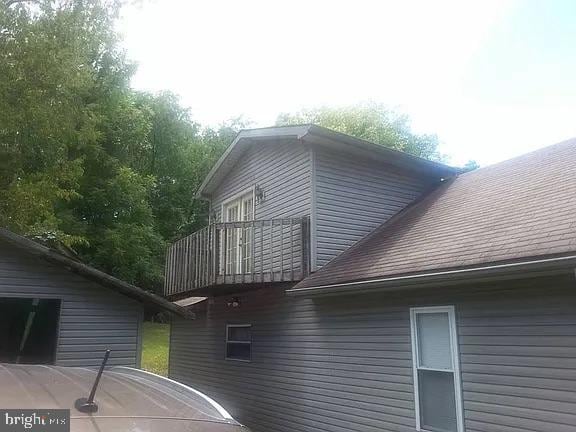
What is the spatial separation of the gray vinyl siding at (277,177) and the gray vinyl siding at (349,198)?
32cm

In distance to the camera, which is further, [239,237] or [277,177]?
[239,237]

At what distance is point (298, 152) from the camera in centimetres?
1045

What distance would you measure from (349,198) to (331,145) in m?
1.07

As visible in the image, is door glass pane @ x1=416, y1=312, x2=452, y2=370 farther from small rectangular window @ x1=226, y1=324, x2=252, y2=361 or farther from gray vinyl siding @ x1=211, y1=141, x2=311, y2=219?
small rectangular window @ x1=226, y1=324, x2=252, y2=361

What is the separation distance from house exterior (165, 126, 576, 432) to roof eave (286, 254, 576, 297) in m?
0.02

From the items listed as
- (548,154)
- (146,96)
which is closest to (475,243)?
(548,154)

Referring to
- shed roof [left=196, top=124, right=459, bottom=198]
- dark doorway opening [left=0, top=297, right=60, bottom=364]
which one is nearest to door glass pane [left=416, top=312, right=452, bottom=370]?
shed roof [left=196, top=124, right=459, bottom=198]

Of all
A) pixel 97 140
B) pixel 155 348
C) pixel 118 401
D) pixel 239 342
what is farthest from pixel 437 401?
pixel 97 140

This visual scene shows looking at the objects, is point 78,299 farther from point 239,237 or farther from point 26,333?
point 239,237

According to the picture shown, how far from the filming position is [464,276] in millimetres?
5938

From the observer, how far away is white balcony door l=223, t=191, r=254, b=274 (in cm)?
1029

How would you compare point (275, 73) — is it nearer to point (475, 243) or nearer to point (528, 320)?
point (475, 243)

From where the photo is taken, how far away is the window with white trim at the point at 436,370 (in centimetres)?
654

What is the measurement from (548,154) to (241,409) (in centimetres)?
777
